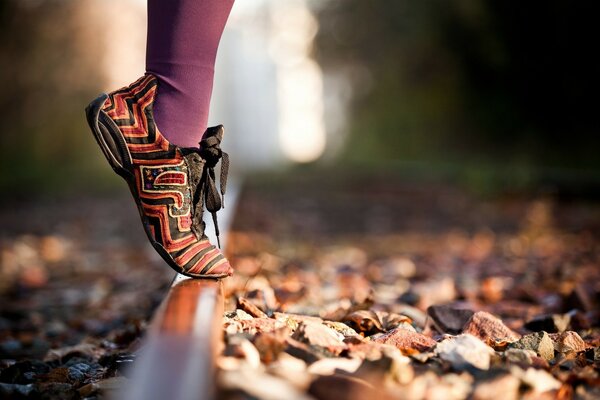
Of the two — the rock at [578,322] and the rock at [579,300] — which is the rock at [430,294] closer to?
the rock at [579,300]

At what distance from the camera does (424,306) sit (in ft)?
8.65

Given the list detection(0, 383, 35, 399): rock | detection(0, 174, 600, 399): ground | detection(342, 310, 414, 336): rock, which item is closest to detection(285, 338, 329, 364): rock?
detection(0, 174, 600, 399): ground

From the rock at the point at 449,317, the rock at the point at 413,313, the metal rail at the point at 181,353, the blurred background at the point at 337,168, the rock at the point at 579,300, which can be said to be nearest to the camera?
the metal rail at the point at 181,353

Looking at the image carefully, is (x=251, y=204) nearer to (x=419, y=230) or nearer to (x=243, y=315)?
(x=419, y=230)

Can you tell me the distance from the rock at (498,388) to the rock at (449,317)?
0.68 metres

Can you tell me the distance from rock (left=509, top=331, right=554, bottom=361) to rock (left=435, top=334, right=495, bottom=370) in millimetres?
185

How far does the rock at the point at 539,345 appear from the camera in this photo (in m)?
1.54

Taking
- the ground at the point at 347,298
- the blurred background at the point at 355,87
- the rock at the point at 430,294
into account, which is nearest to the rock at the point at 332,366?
the ground at the point at 347,298

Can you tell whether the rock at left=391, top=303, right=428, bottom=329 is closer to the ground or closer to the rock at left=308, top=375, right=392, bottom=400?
the ground

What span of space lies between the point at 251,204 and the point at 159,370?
6172 millimetres

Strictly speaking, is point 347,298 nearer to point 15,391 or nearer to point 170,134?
point 170,134

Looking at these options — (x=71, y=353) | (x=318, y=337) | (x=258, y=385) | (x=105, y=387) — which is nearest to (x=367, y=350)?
(x=318, y=337)

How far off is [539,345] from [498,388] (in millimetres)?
354

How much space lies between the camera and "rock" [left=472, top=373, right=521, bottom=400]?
1.22 meters
